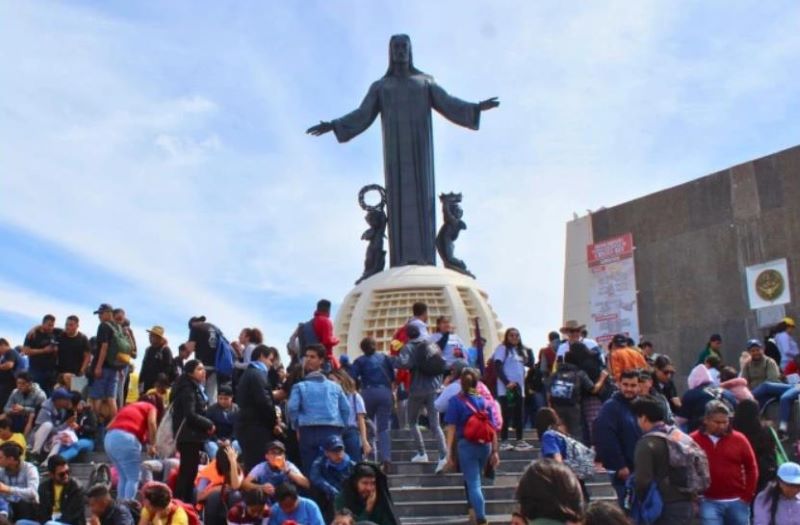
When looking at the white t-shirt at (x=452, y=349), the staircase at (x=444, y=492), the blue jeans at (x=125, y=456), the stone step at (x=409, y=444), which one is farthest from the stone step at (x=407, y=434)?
the blue jeans at (x=125, y=456)

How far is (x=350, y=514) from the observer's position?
23.2ft

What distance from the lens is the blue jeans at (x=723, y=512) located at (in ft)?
23.2

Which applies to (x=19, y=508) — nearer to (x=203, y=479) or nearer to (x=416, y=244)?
(x=203, y=479)

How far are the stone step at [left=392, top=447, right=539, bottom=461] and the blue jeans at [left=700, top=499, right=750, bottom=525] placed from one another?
391 centimetres

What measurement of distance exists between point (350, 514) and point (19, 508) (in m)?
3.35

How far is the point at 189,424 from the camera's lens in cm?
891

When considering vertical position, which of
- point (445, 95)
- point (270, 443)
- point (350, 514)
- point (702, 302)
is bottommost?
point (350, 514)

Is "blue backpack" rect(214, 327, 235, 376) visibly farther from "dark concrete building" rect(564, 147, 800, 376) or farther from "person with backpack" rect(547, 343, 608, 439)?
"dark concrete building" rect(564, 147, 800, 376)

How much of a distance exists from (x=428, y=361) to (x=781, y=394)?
3.64 m

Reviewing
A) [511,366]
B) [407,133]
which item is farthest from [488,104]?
[511,366]

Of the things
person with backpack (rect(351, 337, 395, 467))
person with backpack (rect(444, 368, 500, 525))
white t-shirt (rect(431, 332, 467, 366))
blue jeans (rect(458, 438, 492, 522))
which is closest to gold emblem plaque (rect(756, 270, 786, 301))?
white t-shirt (rect(431, 332, 467, 366))

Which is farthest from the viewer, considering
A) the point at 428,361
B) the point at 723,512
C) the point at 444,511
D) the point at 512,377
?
the point at 512,377

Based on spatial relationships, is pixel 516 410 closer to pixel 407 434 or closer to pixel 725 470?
pixel 407 434

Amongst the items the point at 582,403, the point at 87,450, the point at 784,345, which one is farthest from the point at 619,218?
the point at 87,450
